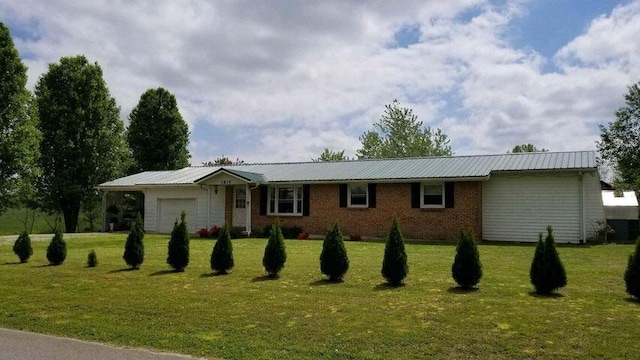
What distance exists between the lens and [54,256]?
13109 millimetres

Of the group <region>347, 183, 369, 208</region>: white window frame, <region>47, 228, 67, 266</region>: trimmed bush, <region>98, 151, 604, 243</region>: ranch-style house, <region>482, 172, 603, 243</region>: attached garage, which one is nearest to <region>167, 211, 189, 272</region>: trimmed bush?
<region>47, 228, 67, 266</region>: trimmed bush

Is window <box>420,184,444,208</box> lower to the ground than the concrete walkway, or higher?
higher

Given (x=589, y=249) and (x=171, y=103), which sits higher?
(x=171, y=103)

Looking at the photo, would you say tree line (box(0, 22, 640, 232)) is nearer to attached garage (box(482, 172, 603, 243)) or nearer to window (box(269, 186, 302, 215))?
window (box(269, 186, 302, 215))

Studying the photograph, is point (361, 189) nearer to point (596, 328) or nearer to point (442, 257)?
point (442, 257)

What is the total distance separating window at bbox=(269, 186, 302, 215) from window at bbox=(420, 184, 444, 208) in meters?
6.39

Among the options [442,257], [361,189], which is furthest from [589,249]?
[361,189]

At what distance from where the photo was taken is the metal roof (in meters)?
20.9

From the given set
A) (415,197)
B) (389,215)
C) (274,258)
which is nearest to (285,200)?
(389,215)

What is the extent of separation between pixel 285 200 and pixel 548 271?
18375 mm

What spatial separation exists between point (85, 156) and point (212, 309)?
31.1 m

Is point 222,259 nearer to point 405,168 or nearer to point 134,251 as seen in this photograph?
point 134,251

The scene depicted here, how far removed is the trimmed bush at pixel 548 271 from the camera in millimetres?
8383

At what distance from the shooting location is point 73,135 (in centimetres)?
3466
